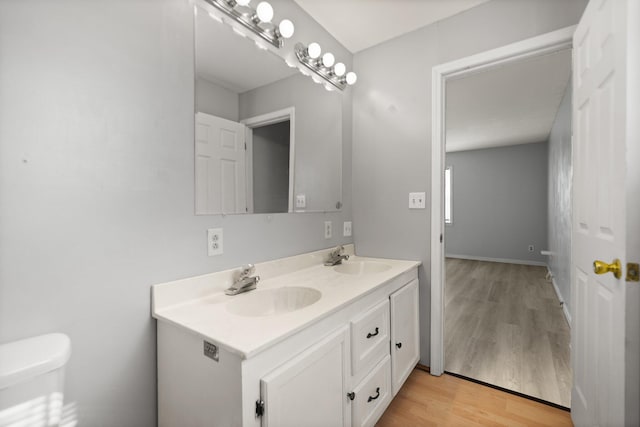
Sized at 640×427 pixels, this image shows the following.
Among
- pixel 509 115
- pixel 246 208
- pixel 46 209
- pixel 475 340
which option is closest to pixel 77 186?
pixel 46 209

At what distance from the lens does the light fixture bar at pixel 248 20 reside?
1330mm

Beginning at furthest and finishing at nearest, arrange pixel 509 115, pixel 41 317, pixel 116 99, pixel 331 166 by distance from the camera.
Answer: pixel 509 115 → pixel 331 166 → pixel 116 99 → pixel 41 317

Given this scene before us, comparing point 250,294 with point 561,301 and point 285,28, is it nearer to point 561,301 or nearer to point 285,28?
point 285,28

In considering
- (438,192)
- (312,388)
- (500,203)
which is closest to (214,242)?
(312,388)

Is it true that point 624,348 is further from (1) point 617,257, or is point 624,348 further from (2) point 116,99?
(2) point 116,99

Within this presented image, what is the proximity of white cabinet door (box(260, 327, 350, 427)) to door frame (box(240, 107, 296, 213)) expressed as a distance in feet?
2.50

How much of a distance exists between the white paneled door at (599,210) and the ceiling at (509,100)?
2.56 ft

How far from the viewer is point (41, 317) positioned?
0.88 metres

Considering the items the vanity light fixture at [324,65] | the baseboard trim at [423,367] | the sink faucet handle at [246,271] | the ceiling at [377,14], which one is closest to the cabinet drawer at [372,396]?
the baseboard trim at [423,367]

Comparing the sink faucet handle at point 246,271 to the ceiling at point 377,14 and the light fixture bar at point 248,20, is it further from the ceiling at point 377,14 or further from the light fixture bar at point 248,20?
the ceiling at point 377,14

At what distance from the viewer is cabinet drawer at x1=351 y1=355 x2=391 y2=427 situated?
1.25 metres

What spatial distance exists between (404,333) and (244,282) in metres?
1.01

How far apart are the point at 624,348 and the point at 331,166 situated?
1.63 meters

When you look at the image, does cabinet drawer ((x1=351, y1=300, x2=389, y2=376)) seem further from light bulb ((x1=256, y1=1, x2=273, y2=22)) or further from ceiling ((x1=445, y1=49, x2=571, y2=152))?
ceiling ((x1=445, y1=49, x2=571, y2=152))
